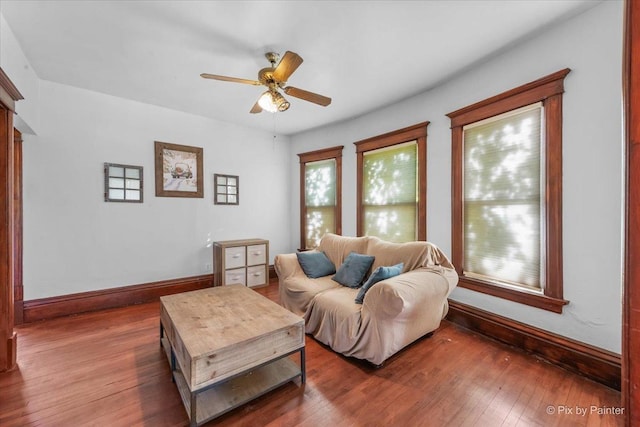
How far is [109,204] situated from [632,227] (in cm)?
419

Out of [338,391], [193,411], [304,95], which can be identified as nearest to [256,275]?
[338,391]

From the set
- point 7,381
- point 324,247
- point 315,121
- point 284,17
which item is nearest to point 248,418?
point 7,381

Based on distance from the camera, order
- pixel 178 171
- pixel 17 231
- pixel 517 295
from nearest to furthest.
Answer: pixel 517 295
pixel 17 231
pixel 178 171

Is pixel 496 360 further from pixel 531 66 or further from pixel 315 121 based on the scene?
pixel 315 121

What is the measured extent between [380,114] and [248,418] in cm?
350

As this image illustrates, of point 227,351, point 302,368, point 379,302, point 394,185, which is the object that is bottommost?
point 302,368

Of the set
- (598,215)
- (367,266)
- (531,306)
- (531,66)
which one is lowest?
(531,306)

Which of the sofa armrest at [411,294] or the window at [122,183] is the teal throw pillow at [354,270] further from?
the window at [122,183]

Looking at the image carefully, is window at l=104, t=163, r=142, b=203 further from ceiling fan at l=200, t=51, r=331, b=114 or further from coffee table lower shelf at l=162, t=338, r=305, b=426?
coffee table lower shelf at l=162, t=338, r=305, b=426

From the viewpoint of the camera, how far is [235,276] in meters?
3.86

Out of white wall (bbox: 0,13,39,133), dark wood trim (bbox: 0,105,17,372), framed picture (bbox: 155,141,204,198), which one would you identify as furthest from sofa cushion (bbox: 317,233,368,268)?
white wall (bbox: 0,13,39,133)

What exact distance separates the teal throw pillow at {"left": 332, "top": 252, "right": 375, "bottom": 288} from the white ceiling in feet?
6.26

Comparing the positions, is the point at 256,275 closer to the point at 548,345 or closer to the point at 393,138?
the point at 393,138

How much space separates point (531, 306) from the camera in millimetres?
2191
